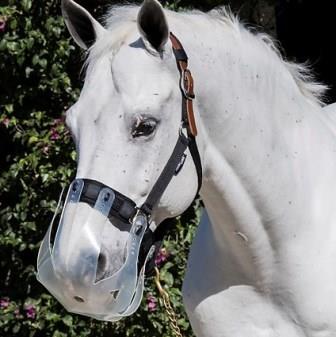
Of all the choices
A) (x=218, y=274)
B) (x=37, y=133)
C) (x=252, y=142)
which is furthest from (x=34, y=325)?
(x=252, y=142)

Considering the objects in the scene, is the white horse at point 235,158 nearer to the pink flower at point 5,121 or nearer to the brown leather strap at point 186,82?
the brown leather strap at point 186,82

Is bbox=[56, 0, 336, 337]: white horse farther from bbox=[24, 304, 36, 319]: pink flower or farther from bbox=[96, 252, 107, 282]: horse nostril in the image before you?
bbox=[24, 304, 36, 319]: pink flower

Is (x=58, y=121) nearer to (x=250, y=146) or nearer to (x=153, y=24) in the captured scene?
(x=250, y=146)

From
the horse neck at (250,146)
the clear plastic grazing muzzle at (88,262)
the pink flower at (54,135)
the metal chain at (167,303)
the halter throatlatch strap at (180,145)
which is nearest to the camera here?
the clear plastic grazing muzzle at (88,262)

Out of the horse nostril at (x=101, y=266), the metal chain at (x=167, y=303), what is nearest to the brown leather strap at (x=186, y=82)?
the horse nostril at (x=101, y=266)

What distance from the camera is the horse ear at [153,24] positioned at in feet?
6.73

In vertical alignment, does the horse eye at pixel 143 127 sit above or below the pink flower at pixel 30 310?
above

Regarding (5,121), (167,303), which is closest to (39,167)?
(5,121)

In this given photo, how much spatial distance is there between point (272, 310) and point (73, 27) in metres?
0.85

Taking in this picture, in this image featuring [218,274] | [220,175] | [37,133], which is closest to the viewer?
[220,175]

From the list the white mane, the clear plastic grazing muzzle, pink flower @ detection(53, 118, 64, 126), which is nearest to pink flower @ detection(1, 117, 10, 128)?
pink flower @ detection(53, 118, 64, 126)

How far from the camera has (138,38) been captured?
2121mm

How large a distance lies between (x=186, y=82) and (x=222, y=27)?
29 centimetres

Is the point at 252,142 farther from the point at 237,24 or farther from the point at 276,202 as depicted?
the point at 237,24
